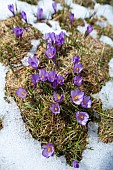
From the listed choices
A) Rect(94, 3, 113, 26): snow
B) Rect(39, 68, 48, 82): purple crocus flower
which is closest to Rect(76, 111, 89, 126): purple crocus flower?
Rect(39, 68, 48, 82): purple crocus flower

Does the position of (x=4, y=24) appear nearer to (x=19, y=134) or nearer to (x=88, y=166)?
(x=19, y=134)

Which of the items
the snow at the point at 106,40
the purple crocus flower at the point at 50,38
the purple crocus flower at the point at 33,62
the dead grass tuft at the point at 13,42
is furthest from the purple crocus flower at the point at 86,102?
the snow at the point at 106,40

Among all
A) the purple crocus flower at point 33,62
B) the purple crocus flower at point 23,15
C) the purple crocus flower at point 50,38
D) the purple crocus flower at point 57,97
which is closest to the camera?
the purple crocus flower at point 57,97

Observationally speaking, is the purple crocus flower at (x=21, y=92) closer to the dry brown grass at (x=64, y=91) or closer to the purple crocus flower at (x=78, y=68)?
the dry brown grass at (x=64, y=91)

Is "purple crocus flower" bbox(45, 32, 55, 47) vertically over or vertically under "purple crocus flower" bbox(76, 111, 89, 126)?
over

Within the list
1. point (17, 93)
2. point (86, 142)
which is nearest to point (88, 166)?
point (86, 142)

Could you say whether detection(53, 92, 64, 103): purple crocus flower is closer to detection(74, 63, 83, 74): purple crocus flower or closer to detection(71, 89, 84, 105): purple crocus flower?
detection(71, 89, 84, 105): purple crocus flower
